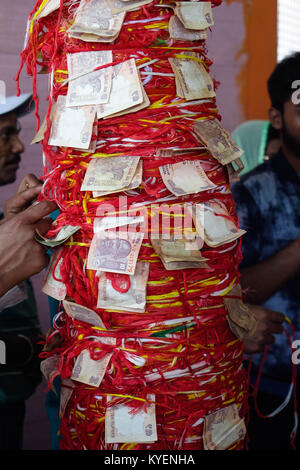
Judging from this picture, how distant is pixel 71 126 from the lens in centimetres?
87

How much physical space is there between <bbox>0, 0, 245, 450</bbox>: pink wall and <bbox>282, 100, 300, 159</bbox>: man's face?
359 millimetres

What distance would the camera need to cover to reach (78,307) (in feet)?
2.85

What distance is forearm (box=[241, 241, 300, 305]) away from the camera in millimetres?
1571

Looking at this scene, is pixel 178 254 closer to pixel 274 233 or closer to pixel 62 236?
pixel 62 236

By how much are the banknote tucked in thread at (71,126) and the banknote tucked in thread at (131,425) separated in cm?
48

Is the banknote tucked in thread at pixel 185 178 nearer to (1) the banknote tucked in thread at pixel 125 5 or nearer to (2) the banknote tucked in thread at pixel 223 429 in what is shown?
(1) the banknote tucked in thread at pixel 125 5

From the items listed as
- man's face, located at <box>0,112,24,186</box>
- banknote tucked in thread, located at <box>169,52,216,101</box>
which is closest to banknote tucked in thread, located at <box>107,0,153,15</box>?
banknote tucked in thread, located at <box>169,52,216,101</box>

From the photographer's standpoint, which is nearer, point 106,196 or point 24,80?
point 106,196

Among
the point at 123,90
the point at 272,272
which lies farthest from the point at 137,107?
the point at 272,272

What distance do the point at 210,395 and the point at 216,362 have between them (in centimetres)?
6

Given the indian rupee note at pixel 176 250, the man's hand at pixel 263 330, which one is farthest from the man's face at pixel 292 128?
the indian rupee note at pixel 176 250
